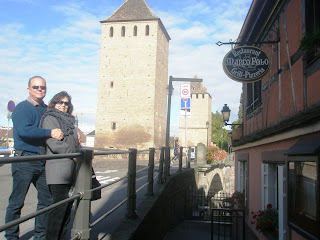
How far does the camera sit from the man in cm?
298

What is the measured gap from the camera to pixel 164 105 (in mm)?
45781

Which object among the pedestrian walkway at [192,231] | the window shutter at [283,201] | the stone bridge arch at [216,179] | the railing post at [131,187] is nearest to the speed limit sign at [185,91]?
the stone bridge arch at [216,179]

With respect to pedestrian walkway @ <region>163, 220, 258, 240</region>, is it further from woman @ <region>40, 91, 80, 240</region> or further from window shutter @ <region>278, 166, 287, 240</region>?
woman @ <region>40, 91, 80, 240</region>

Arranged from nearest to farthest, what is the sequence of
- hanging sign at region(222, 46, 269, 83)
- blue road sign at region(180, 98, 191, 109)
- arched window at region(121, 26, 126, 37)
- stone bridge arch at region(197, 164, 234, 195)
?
hanging sign at region(222, 46, 269, 83) < stone bridge arch at region(197, 164, 234, 195) < blue road sign at region(180, 98, 191, 109) < arched window at region(121, 26, 126, 37)

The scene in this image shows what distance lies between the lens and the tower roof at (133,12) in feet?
135

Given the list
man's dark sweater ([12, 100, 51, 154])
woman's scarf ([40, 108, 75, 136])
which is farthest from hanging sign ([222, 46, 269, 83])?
man's dark sweater ([12, 100, 51, 154])

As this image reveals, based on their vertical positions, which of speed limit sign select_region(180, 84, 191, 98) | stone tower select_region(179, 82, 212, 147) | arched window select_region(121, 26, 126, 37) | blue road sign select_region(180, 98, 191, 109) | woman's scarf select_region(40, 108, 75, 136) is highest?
arched window select_region(121, 26, 126, 37)

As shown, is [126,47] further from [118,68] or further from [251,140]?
[251,140]

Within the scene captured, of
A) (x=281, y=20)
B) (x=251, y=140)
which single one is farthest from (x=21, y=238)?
(x=251, y=140)

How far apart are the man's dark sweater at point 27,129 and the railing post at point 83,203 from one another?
0.54m

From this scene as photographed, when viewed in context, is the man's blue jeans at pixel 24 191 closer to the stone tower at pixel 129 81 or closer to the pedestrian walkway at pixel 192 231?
the pedestrian walkway at pixel 192 231

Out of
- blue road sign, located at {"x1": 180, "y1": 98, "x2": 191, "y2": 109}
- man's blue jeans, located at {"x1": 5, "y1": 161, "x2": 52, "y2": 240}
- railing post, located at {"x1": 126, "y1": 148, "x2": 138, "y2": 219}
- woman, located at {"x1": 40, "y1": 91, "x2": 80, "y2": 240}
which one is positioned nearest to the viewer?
woman, located at {"x1": 40, "y1": 91, "x2": 80, "y2": 240}

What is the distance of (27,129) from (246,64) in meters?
4.04

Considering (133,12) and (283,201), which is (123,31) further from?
(283,201)
